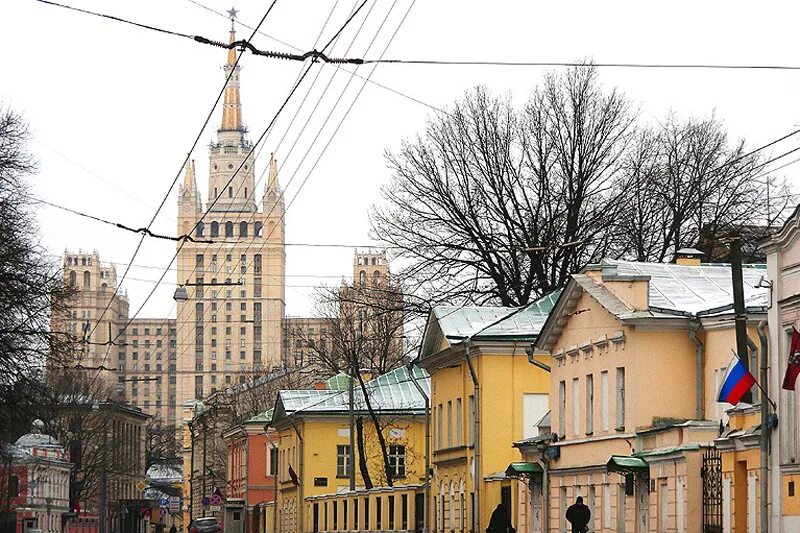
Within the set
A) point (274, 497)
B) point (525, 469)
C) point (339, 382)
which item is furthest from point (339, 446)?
point (525, 469)

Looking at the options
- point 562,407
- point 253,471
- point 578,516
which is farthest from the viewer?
point 253,471

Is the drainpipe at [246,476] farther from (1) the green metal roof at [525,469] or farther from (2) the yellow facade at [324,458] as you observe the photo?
(1) the green metal roof at [525,469]

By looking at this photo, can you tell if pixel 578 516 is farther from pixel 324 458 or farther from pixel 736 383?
pixel 324 458

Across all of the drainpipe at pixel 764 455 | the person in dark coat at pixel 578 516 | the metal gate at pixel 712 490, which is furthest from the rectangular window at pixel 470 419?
the drainpipe at pixel 764 455

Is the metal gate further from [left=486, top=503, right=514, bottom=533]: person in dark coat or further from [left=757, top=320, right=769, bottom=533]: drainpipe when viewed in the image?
[left=486, top=503, right=514, bottom=533]: person in dark coat

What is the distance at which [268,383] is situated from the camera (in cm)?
11312

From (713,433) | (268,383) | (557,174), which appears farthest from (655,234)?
(268,383)

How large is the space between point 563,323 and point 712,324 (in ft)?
22.2

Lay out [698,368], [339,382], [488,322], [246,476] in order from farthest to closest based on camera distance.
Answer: [246,476], [339,382], [488,322], [698,368]

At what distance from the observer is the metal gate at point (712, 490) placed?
29.1 meters

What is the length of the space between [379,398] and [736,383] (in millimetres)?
38040

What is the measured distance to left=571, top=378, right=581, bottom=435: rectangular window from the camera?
127 feet

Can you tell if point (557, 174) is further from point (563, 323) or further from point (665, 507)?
point (665, 507)

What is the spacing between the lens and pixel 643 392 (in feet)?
112
